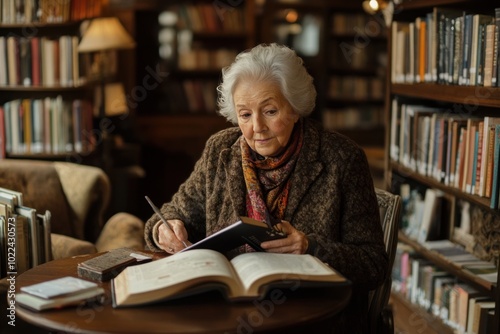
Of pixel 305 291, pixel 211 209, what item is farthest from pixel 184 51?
pixel 305 291

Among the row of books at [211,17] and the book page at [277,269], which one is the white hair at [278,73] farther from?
the row of books at [211,17]

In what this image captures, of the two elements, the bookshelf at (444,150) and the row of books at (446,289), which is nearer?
the bookshelf at (444,150)

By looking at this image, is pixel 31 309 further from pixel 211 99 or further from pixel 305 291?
pixel 211 99

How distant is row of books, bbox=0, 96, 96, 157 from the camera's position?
13.7 feet

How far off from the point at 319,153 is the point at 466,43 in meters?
1.12

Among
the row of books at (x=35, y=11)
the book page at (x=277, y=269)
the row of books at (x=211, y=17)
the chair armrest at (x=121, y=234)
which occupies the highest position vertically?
the row of books at (x=211, y=17)

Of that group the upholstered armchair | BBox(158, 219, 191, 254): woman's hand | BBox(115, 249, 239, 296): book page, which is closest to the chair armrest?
the upholstered armchair

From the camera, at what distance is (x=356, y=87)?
7.70 metres

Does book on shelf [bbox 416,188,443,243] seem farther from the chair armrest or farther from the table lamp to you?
the table lamp

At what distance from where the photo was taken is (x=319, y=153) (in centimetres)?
217

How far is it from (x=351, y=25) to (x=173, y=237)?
5857 millimetres

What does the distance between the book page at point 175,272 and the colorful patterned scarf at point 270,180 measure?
401 millimetres

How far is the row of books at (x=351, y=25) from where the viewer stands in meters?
7.52

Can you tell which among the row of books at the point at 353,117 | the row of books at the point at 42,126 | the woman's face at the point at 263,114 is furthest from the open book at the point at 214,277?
the row of books at the point at 353,117
